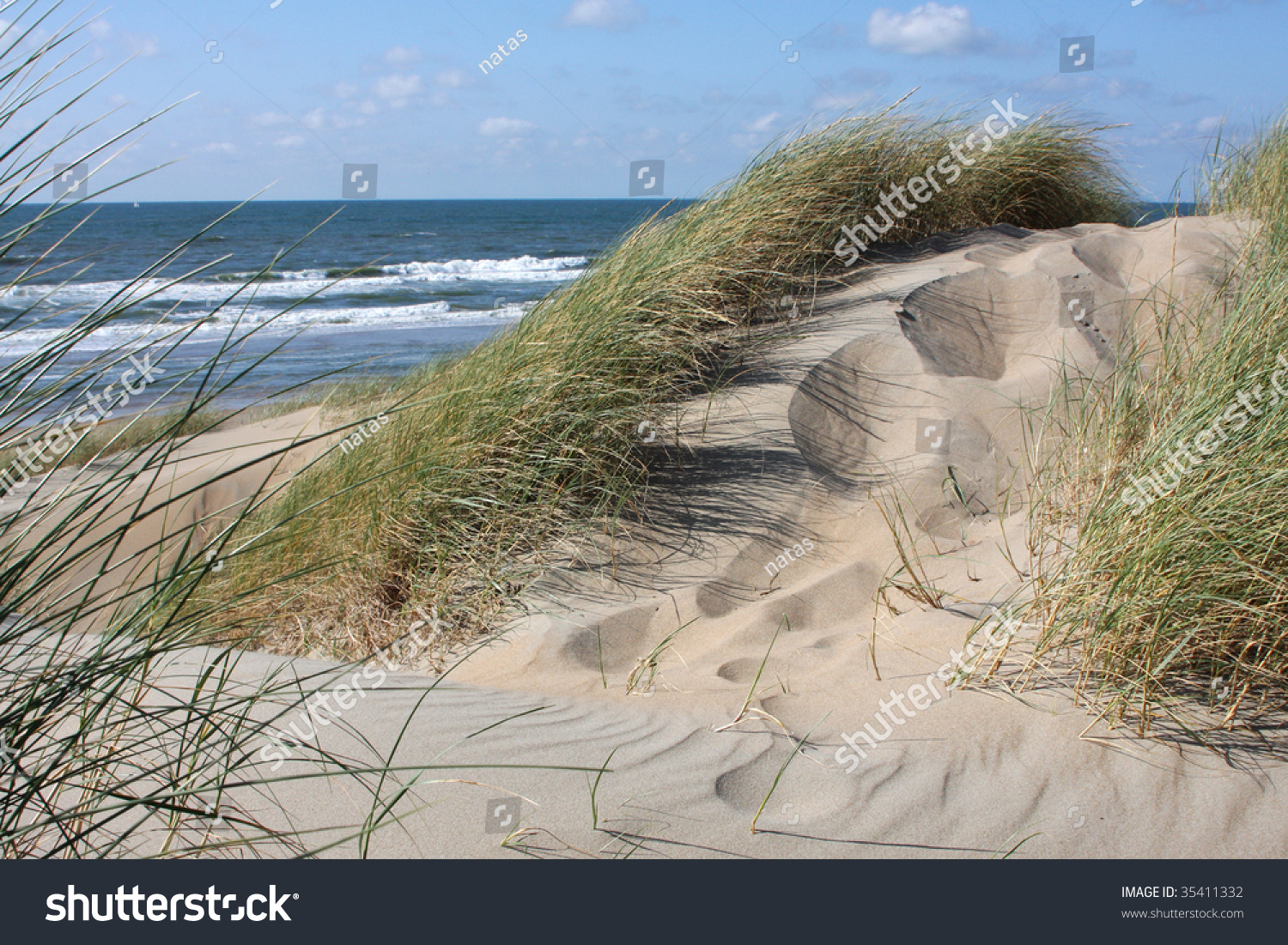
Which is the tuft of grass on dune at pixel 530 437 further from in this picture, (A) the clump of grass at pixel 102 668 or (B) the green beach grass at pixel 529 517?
(A) the clump of grass at pixel 102 668

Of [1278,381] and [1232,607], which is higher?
[1278,381]

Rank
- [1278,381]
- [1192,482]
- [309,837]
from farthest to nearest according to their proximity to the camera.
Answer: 1. [1278,381]
2. [1192,482]
3. [309,837]

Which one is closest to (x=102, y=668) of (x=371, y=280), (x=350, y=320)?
(x=350, y=320)

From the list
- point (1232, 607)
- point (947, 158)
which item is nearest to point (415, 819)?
point (1232, 607)

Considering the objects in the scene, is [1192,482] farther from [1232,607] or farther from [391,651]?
[391,651]

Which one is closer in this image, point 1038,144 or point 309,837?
point 309,837

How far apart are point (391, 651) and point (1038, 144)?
553cm

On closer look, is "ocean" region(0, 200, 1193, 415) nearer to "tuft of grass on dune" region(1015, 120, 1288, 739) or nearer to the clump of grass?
the clump of grass

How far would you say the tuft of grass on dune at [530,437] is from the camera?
310 centimetres

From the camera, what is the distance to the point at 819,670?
98.0 inches

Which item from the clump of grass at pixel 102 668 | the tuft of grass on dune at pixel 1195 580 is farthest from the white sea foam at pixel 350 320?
the clump of grass at pixel 102 668

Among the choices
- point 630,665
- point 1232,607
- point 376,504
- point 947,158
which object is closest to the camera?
point 1232,607

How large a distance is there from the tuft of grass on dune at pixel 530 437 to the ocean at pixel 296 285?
45 cm

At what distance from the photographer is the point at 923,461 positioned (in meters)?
3.63
